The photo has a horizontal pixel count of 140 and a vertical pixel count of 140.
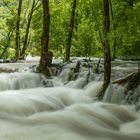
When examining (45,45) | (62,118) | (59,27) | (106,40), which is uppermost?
(59,27)

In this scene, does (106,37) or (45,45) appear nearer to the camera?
(106,37)

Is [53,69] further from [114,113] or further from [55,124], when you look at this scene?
[55,124]

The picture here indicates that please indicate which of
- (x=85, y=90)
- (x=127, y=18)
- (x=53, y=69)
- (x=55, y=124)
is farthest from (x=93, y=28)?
(x=55, y=124)

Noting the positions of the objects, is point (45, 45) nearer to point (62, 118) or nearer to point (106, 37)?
point (106, 37)

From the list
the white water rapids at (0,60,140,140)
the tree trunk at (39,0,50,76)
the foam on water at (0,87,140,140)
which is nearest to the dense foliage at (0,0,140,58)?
the tree trunk at (39,0,50,76)

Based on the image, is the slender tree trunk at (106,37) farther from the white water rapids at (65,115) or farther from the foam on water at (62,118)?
the foam on water at (62,118)

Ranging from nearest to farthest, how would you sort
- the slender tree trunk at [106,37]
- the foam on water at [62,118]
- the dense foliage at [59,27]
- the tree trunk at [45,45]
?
the foam on water at [62,118] → the slender tree trunk at [106,37] → the tree trunk at [45,45] → the dense foliage at [59,27]

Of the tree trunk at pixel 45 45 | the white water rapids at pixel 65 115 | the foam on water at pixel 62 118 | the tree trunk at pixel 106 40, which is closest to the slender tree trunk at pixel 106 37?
the tree trunk at pixel 106 40

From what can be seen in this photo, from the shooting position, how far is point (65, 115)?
9.69 m

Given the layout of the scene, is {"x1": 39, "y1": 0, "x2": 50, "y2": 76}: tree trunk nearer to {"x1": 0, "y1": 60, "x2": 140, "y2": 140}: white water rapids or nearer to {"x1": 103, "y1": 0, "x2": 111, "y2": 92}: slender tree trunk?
{"x1": 0, "y1": 60, "x2": 140, "y2": 140}: white water rapids

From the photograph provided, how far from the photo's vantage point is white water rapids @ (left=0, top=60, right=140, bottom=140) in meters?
8.01

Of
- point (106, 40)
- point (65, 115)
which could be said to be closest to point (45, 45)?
point (106, 40)

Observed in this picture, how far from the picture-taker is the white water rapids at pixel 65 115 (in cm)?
801

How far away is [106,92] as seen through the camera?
1169 centimetres
